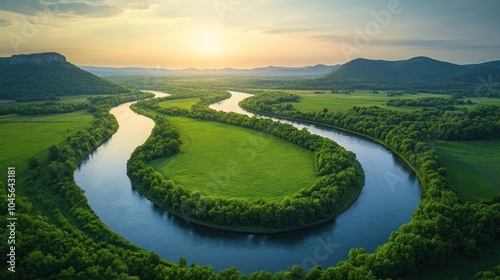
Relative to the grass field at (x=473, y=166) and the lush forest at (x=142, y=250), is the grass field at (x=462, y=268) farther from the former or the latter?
the grass field at (x=473, y=166)

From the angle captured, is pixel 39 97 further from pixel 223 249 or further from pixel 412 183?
pixel 412 183

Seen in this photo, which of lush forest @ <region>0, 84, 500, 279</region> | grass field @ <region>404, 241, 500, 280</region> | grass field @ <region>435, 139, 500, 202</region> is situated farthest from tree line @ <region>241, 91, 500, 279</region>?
grass field @ <region>435, 139, 500, 202</region>

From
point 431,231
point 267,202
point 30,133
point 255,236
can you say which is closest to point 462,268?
point 431,231

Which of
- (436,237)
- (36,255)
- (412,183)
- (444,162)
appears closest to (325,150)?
(412,183)

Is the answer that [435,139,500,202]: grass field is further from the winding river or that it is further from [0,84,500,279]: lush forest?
the winding river

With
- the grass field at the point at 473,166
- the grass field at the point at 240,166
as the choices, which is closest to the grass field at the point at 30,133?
the grass field at the point at 240,166

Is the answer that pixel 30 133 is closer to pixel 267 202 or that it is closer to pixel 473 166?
pixel 267 202
